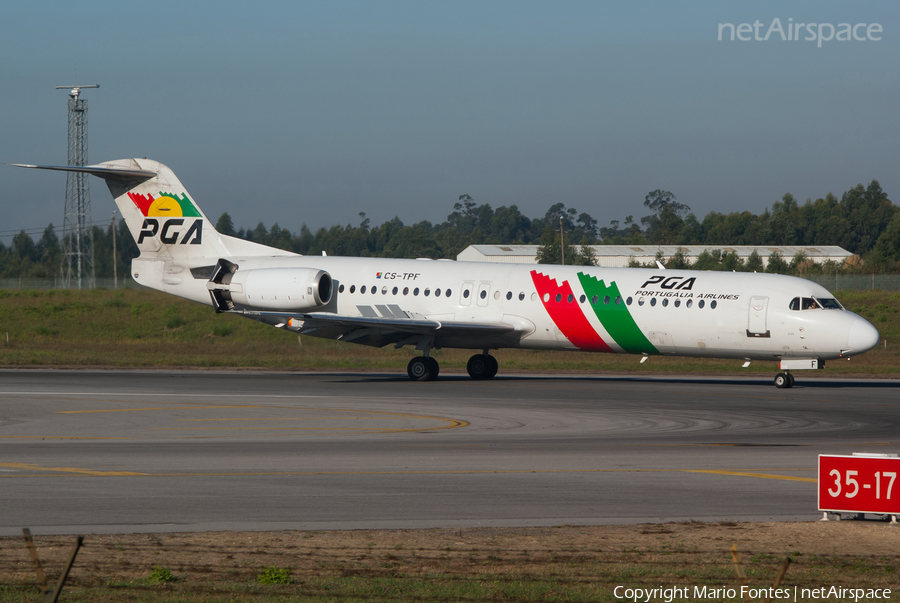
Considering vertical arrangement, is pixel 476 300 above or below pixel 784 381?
above

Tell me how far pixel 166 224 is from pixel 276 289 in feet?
18.5

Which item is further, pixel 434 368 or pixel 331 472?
pixel 434 368

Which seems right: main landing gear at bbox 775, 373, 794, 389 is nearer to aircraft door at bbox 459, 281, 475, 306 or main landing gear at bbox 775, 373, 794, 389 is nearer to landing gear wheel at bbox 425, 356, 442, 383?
aircraft door at bbox 459, 281, 475, 306

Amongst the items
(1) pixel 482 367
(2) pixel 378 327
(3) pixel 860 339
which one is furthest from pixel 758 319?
(2) pixel 378 327

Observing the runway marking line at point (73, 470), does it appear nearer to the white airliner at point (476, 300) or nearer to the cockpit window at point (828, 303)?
the white airliner at point (476, 300)

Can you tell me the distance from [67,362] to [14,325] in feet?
83.7

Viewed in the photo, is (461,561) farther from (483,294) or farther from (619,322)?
(483,294)

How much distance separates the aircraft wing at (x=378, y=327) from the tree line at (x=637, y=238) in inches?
336

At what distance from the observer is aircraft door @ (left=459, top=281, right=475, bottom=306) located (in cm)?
3203

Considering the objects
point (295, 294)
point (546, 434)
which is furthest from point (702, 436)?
point (295, 294)

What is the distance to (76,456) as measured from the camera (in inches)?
621

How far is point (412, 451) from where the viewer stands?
1659 centimetres

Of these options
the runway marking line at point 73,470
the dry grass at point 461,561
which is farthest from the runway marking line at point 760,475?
the runway marking line at point 73,470

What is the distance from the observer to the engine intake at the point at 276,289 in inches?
1289
